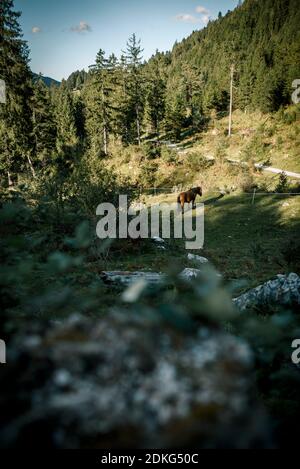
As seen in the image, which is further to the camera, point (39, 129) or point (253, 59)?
point (253, 59)

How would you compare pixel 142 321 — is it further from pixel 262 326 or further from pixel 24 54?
pixel 24 54

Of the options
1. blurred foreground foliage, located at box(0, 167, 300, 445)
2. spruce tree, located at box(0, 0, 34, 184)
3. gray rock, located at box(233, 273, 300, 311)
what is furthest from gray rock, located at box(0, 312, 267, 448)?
spruce tree, located at box(0, 0, 34, 184)

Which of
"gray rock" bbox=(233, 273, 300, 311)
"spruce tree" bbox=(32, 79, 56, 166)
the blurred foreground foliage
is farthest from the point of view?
"spruce tree" bbox=(32, 79, 56, 166)

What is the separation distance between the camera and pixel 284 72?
149ft

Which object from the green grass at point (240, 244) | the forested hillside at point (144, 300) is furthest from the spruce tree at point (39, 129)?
the green grass at point (240, 244)

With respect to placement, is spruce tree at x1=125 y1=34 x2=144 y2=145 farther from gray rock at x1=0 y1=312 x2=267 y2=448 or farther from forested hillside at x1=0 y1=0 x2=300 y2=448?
gray rock at x1=0 y1=312 x2=267 y2=448

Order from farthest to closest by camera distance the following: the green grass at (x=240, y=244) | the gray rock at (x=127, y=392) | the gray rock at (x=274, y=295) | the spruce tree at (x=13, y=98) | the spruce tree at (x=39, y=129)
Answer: the spruce tree at (x=39, y=129) → the spruce tree at (x=13, y=98) → the green grass at (x=240, y=244) → the gray rock at (x=274, y=295) → the gray rock at (x=127, y=392)

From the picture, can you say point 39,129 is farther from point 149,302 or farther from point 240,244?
point 149,302

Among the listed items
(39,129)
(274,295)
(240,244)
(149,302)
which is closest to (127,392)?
(149,302)

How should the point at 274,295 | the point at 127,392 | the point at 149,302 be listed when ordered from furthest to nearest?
1. the point at 274,295
2. the point at 149,302
3. the point at 127,392

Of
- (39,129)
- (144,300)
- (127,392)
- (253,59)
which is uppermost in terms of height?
(253,59)

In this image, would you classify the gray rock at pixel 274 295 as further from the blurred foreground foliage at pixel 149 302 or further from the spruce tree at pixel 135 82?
the spruce tree at pixel 135 82

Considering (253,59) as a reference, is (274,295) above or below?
below
